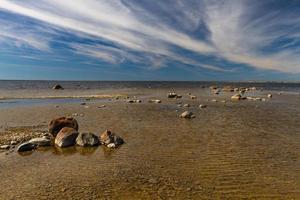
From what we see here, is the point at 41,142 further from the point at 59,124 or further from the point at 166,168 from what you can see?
the point at 166,168

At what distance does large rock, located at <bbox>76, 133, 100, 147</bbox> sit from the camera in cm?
1791

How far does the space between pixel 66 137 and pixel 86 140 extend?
1.26m

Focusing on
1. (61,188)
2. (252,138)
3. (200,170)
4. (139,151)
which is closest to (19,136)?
(139,151)

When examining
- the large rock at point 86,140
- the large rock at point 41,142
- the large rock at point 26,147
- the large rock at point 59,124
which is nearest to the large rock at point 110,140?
the large rock at point 86,140

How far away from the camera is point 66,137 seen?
59.4 ft

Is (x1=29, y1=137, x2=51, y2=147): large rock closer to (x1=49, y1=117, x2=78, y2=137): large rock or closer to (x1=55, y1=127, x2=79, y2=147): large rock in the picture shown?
(x1=55, y1=127, x2=79, y2=147): large rock

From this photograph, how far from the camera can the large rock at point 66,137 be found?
1791 centimetres

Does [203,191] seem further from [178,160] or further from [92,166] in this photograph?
[92,166]

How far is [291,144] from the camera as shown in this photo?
1847cm

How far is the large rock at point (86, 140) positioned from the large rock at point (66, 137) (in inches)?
15.4

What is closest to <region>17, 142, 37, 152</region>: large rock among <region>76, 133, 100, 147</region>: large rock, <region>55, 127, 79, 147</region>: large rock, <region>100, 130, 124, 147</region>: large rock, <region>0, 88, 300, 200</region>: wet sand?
<region>0, 88, 300, 200</region>: wet sand

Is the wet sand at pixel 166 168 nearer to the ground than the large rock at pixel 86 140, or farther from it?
nearer to the ground

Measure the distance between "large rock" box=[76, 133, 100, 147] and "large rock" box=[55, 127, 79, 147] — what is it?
392mm

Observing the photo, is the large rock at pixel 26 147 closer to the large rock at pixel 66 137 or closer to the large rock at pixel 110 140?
the large rock at pixel 66 137
